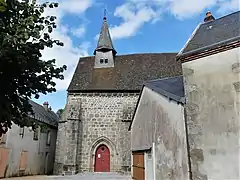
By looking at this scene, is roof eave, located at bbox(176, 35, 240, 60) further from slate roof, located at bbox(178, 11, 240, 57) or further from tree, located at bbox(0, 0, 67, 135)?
tree, located at bbox(0, 0, 67, 135)

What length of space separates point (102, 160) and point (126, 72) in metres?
7.84

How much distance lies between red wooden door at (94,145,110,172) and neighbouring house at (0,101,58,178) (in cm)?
442

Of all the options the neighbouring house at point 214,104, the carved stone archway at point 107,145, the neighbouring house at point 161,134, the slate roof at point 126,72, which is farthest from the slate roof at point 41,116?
the neighbouring house at point 214,104

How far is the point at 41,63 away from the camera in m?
6.18

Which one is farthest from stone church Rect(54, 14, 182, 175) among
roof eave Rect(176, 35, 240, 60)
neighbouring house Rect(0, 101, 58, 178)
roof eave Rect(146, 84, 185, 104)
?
roof eave Rect(176, 35, 240, 60)

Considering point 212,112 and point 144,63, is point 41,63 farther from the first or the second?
point 144,63

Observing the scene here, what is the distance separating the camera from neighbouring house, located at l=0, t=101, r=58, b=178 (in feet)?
51.2

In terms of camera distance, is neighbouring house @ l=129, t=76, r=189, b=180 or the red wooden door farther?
the red wooden door

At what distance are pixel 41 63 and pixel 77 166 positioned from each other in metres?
13.0

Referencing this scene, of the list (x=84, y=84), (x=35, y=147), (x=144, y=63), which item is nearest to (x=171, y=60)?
(x=144, y=63)

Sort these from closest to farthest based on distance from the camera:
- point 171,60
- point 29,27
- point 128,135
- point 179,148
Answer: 1. point 29,27
2. point 179,148
3. point 128,135
4. point 171,60

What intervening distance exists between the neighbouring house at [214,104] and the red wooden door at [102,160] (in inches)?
532

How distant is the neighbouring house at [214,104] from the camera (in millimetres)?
4797

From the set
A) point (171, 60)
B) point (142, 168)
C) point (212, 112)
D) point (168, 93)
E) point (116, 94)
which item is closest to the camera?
point (212, 112)
